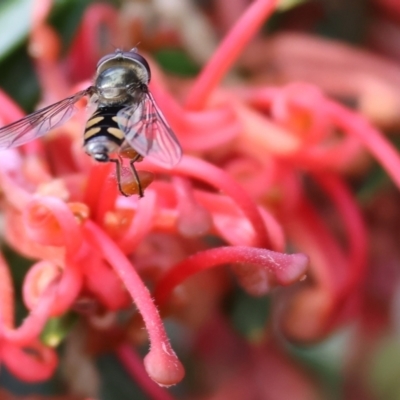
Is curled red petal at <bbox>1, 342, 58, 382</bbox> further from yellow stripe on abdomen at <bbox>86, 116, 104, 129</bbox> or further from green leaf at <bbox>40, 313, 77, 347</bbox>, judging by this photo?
yellow stripe on abdomen at <bbox>86, 116, 104, 129</bbox>

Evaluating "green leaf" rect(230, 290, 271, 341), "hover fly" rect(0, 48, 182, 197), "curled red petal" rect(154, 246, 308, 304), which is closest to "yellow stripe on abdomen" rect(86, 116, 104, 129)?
"hover fly" rect(0, 48, 182, 197)

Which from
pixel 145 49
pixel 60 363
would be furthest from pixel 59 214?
pixel 145 49

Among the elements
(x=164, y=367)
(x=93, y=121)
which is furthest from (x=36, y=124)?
(x=164, y=367)

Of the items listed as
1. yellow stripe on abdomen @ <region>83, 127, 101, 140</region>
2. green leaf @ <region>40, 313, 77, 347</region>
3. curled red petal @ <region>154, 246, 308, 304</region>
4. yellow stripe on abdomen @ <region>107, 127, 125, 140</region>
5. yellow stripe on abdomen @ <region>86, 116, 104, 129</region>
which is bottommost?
curled red petal @ <region>154, 246, 308, 304</region>

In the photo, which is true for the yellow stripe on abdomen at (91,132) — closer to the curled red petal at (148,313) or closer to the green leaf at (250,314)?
the curled red petal at (148,313)

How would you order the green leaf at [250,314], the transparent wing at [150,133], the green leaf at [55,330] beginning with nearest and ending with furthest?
1. the transparent wing at [150,133]
2. the green leaf at [55,330]
3. the green leaf at [250,314]

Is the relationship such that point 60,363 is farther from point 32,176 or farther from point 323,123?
point 323,123

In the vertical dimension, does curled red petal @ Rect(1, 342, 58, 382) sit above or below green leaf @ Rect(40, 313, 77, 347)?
below

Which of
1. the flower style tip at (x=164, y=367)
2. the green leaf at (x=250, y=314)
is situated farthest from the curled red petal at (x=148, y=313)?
the green leaf at (x=250, y=314)
